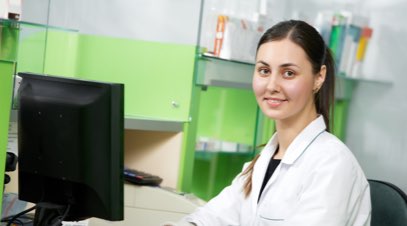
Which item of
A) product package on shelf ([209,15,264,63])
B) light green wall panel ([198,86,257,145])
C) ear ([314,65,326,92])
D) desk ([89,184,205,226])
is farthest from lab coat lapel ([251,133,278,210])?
light green wall panel ([198,86,257,145])

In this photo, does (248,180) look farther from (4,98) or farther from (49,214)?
(4,98)

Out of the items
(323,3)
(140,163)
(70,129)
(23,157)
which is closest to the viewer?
(70,129)

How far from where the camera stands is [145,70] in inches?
103

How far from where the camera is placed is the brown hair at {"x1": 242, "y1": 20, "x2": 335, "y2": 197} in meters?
1.87

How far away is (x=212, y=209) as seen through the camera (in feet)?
6.56

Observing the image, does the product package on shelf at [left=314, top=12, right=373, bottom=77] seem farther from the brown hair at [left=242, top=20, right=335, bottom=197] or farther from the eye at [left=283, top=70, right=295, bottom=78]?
the eye at [left=283, top=70, right=295, bottom=78]

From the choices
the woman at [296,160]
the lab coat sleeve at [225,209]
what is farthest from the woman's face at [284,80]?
the lab coat sleeve at [225,209]

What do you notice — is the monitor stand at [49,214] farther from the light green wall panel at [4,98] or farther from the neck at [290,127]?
the neck at [290,127]

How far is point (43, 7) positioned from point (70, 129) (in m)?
1.04

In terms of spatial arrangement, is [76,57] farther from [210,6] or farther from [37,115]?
[37,115]

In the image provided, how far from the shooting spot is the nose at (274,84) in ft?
6.01

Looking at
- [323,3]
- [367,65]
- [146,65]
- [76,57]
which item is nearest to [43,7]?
[76,57]

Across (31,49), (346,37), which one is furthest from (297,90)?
(346,37)

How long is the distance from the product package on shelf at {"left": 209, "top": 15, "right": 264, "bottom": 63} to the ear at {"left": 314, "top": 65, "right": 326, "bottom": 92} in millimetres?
A: 859
